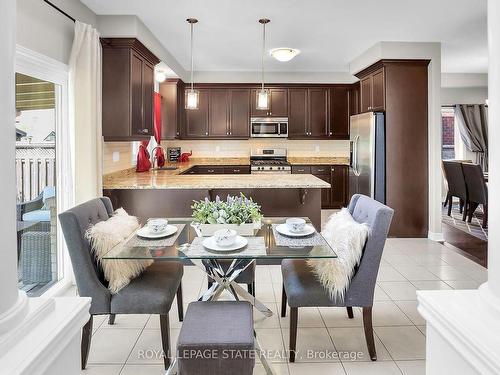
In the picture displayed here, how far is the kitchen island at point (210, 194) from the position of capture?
3.94 m

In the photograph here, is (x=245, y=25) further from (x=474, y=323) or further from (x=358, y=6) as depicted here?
(x=474, y=323)

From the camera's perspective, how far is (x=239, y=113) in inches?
286

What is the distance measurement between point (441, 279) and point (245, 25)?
3.39m

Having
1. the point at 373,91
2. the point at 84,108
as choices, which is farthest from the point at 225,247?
the point at 373,91

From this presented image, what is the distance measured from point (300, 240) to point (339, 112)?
17.8 feet

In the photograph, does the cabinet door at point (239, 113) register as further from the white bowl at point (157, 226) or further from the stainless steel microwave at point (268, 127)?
the white bowl at point (157, 226)

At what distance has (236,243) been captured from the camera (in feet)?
7.34

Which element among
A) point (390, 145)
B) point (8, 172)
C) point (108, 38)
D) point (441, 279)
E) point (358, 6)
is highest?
point (358, 6)

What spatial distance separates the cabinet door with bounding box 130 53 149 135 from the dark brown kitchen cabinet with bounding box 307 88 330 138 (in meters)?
3.80

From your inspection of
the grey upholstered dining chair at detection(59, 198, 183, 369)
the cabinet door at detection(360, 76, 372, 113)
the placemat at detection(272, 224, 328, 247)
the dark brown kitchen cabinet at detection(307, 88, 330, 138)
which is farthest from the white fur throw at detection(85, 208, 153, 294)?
the dark brown kitchen cabinet at detection(307, 88, 330, 138)

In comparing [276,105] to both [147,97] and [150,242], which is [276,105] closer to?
[147,97]

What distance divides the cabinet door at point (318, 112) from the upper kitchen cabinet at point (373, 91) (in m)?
1.37

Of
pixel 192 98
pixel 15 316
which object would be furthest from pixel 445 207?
pixel 15 316

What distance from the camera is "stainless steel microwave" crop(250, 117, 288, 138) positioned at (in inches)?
285
